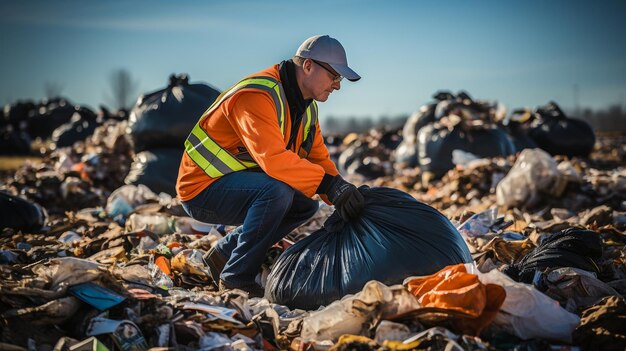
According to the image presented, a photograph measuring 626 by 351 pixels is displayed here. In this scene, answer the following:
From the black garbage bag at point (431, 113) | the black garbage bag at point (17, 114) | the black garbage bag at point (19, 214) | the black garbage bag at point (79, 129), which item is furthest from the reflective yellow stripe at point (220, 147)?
the black garbage bag at point (17, 114)

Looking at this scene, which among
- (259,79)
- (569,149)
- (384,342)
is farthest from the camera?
(569,149)

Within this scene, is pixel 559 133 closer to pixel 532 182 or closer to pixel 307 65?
pixel 532 182

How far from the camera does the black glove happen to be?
2734mm

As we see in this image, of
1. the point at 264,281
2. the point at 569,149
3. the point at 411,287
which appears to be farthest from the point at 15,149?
the point at 411,287

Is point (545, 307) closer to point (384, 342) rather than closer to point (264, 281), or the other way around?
point (384, 342)

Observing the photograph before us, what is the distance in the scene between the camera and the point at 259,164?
9.12ft

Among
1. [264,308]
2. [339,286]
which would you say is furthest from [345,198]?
[264,308]

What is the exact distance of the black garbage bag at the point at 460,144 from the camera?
7328 mm

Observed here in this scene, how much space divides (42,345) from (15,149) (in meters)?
14.0

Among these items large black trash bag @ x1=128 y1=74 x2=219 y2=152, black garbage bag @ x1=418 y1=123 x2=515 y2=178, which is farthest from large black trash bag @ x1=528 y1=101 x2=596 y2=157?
Result: large black trash bag @ x1=128 y1=74 x2=219 y2=152

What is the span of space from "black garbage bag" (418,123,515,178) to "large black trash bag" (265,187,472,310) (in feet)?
15.3

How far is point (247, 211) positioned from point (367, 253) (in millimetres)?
702

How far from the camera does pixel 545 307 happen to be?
2211 millimetres

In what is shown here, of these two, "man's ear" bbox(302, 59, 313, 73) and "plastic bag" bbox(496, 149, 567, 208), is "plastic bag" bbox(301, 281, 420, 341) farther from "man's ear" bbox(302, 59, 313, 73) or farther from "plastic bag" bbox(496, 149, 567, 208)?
"plastic bag" bbox(496, 149, 567, 208)
